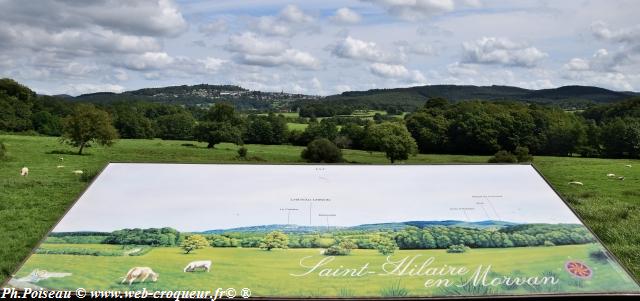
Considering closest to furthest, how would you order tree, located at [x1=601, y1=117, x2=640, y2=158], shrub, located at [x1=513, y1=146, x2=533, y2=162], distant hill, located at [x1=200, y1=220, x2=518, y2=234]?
distant hill, located at [x1=200, y1=220, x2=518, y2=234] → shrub, located at [x1=513, y1=146, x2=533, y2=162] → tree, located at [x1=601, y1=117, x2=640, y2=158]

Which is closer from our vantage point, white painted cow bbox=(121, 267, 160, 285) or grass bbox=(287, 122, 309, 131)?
white painted cow bbox=(121, 267, 160, 285)

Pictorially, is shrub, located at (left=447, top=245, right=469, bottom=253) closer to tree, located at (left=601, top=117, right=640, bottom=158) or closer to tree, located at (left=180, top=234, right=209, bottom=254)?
tree, located at (left=180, top=234, right=209, bottom=254)

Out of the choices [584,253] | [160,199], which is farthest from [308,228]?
[584,253]

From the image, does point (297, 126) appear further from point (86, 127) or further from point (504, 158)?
point (504, 158)

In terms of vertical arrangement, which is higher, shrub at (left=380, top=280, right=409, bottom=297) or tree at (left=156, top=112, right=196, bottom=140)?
tree at (left=156, top=112, right=196, bottom=140)

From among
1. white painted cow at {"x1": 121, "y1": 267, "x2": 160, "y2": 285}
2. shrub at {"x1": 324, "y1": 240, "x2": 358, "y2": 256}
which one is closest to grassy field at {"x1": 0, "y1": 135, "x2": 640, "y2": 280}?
white painted cow at {"x1": 121, "y1": 267, "x2": 160, "y2": 285}

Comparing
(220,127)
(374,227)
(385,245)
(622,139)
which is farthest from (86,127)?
(622,139)
